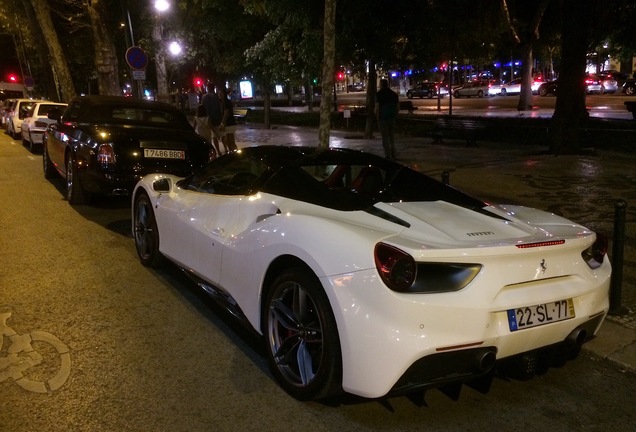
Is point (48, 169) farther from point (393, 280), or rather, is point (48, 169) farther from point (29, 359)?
point (393, 280)

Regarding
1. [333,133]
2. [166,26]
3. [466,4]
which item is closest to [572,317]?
[466,4]

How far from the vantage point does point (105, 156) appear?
798 centimetres

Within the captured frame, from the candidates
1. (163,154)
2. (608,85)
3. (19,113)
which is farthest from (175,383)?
(608,85)

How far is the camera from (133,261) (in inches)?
247

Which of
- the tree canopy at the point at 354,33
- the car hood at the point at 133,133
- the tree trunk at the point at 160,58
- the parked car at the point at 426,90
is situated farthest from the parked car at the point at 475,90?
the car hood at the point at 133,133

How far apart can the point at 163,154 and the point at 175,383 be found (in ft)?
16.8

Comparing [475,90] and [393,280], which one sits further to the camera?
[475,90]

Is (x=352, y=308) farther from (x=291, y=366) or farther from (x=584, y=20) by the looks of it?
(x=584, y=20)

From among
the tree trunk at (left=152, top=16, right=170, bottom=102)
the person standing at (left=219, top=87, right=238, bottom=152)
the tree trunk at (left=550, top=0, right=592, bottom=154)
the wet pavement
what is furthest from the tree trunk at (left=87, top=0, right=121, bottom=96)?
the tree trunk at (left=550, top=0, right=592, bottom=154)


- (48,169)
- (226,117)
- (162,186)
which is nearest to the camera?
(162,186)

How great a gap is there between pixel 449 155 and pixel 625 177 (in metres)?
4.72

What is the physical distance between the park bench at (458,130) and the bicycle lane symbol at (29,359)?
1398cm

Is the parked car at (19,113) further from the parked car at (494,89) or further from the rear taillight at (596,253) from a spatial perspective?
the parked car at (494,89)

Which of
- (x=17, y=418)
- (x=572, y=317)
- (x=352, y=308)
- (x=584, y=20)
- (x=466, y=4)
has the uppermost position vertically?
(x=466, y=4)
